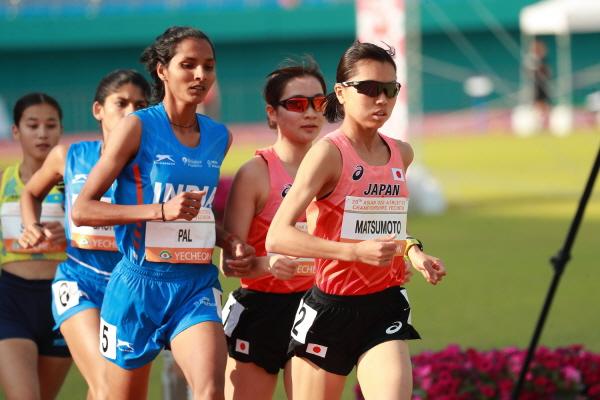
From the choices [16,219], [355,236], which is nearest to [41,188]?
[16,219]

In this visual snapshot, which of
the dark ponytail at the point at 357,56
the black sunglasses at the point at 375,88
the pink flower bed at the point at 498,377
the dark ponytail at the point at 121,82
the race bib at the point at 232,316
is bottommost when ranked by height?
the pink flower bed at the point at 498,377

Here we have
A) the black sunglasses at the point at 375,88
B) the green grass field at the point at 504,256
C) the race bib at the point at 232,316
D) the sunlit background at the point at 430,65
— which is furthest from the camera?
the sunlit background at the point at 430,65

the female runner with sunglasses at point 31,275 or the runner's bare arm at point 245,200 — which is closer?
the runner's bare arm at point 245,200

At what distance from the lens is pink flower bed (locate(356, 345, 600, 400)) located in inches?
256

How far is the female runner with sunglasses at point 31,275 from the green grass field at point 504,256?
5.51ft

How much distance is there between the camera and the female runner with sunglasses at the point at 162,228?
5152 millimetres

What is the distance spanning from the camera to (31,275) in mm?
6344

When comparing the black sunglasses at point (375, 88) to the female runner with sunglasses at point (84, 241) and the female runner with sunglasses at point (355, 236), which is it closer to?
the female runner with sunglasses at point (355, 236)

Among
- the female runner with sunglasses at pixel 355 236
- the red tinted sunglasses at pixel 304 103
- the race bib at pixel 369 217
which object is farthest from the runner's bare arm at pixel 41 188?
the race bib at pixel 369 217

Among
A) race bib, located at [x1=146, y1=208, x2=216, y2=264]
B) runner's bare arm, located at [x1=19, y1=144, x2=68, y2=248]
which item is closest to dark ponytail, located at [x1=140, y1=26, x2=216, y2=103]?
race bib, located at [x1=146, y1=208, x2=216, y2=264]

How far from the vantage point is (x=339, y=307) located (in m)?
4.98

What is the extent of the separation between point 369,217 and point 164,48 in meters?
1.19

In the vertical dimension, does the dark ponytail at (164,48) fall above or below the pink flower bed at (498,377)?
above

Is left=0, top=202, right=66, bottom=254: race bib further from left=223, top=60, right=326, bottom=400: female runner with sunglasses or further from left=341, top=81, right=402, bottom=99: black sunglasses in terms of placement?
left=341, top=81, right=402, bottom=99: black sunglasses
